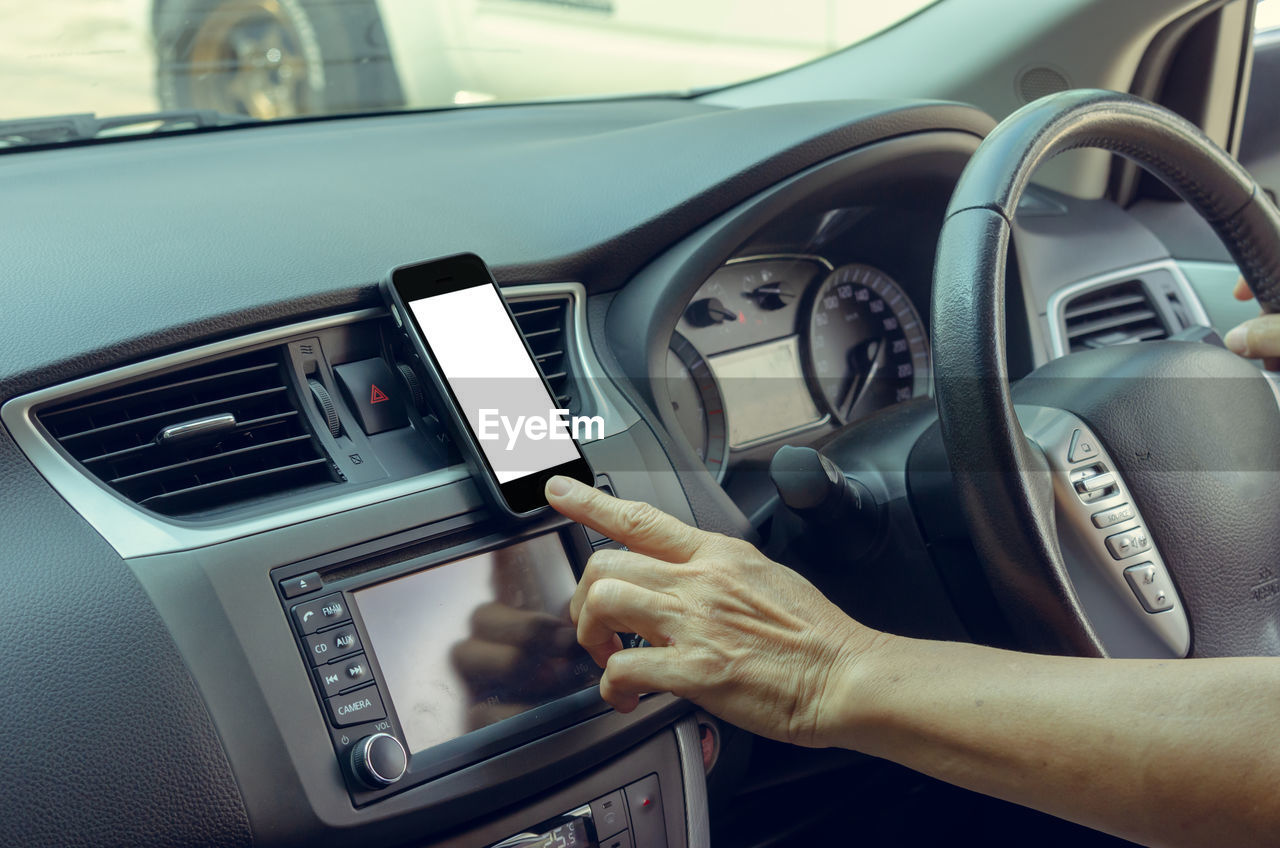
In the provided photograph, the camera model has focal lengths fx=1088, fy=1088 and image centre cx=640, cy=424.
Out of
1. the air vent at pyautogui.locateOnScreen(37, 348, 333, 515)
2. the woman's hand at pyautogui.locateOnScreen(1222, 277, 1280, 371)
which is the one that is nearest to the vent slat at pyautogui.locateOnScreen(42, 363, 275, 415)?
the air vent at pyautogui.locateOnScreen(37, 348, 333, 515)

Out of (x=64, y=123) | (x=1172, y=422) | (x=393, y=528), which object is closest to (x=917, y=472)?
(x=1172, y=422)

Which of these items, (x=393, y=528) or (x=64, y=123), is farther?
(x=64, y=123)

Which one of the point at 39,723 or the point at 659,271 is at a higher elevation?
the point at 659,271

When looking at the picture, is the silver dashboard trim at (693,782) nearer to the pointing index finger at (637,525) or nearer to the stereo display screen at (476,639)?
the stereo display screen at (476,639)

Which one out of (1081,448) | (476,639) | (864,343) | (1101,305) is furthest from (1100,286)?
(476,639)

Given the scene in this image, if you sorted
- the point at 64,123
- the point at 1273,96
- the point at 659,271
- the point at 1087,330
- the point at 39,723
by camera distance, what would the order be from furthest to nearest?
the point at 1273,96
the point at 1087,330
the point at 64,123
the point at 659,271
the point at 39,723

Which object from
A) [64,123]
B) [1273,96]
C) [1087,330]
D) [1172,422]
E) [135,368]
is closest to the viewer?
[135,368]

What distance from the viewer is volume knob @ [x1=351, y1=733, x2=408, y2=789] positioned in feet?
2.71

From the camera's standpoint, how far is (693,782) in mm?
1036

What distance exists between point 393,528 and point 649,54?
54.0 inches

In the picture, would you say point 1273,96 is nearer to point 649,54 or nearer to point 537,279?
point 649,54

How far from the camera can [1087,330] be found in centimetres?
175

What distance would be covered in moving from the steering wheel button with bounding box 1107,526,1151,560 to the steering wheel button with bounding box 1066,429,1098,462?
77mm

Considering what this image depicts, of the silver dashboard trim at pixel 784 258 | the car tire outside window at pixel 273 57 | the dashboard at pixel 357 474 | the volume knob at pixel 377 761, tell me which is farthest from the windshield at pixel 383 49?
the volume knob at pixel 377 761
